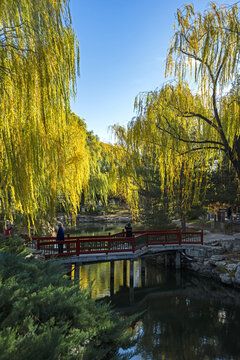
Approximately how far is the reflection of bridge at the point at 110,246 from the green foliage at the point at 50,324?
5.87m

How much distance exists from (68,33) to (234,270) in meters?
12.1

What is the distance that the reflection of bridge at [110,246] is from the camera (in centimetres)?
1120

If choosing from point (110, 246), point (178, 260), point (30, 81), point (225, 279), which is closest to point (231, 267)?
point (225, 279)

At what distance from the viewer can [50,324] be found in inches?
130

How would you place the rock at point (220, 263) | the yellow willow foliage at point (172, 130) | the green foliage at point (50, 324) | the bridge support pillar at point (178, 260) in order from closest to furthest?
the green foliage at point (50, 324) → the yellow willow foliage at point (172, 130) → the rock at point (220, 263) → the bridge support pillar at point (178, 260)

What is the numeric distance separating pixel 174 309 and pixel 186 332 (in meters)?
1.91

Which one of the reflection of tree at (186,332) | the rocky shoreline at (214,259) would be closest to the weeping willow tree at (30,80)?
the reflection of tree at (186,332)

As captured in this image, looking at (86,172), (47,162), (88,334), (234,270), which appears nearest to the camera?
(88,334)

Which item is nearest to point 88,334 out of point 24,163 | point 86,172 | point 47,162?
point 24,163

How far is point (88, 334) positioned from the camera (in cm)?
365

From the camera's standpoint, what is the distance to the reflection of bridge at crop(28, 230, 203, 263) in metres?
11.2

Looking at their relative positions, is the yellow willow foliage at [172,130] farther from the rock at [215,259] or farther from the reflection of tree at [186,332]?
the rock at [215,259]

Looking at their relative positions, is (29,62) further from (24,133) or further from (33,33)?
(24,133)

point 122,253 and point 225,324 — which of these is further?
point 122,253
